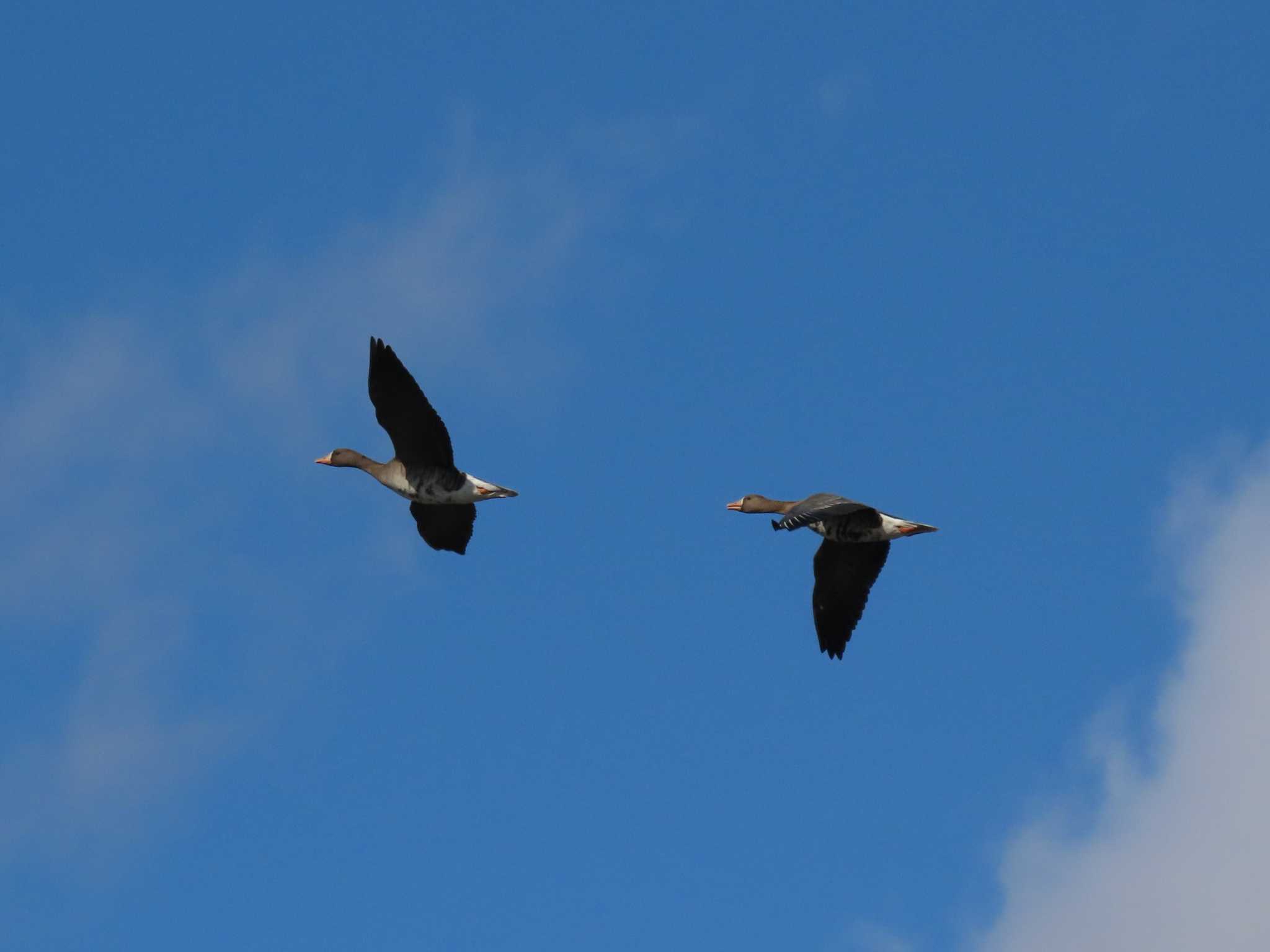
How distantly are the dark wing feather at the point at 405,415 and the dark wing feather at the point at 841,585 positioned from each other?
6.71 metres

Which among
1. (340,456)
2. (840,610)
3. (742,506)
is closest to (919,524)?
(840,610)

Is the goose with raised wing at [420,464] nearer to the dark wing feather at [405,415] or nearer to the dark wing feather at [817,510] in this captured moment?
the dark wing feather at [405,415]

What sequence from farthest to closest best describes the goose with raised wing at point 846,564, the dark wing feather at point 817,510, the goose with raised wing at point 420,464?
the goose with raised wing at point 846,564 < the goose with raised wing at point 420,464 < the dark wing feather at point 817,510

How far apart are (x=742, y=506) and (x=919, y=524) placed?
5.28 meters

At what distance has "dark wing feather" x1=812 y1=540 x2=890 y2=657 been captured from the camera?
113ft

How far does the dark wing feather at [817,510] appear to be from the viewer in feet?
97.1

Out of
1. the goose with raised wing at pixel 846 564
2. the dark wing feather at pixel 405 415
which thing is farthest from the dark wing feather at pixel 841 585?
the dark wing feather at pixel 405 415

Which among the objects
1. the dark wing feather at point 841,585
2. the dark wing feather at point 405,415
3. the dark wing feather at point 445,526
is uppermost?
the dark wing feather at point 841,585

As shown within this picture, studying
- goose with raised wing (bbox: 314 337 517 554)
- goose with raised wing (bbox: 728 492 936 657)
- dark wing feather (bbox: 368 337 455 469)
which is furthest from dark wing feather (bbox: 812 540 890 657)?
dark wing feather (bbox: 368 337 455 469)

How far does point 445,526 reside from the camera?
35.2 m

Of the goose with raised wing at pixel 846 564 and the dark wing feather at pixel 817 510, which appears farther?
the goose with raised wing at pixel 846 564

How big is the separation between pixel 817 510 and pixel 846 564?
4165mm

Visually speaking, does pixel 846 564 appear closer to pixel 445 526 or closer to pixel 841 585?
pixel 841 585

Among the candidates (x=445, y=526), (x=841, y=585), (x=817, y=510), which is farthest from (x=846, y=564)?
(x=445, y=526)
